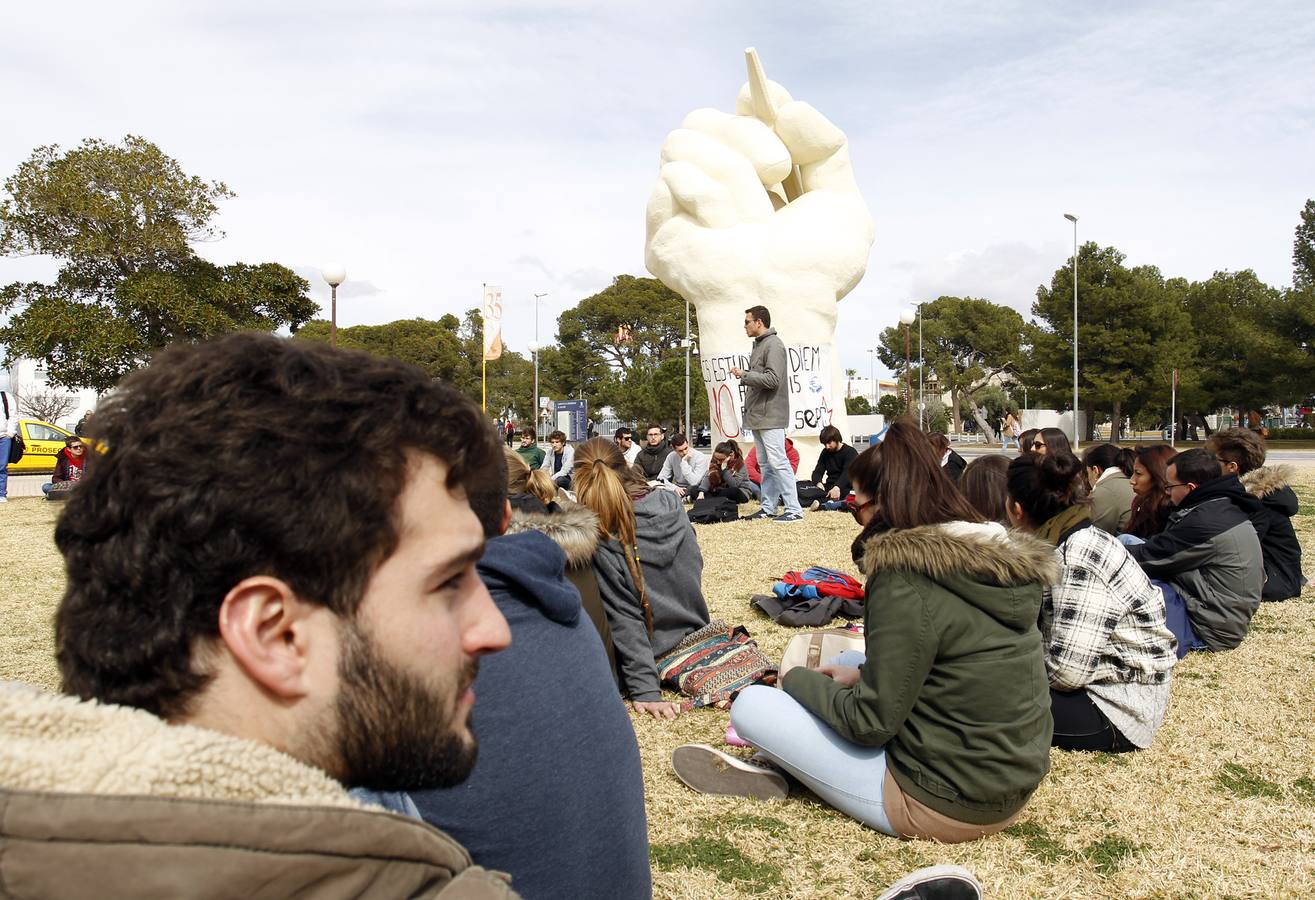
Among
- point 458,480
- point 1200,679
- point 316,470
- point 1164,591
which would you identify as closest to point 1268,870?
point 1200,679

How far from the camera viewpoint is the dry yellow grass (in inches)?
95.9

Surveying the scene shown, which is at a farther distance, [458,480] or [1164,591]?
[1164,591]

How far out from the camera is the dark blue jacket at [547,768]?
1.47m

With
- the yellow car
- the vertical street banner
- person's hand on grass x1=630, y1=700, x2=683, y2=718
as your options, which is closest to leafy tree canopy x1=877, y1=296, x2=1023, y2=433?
the vertical street banner

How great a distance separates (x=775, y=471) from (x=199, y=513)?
8.66m

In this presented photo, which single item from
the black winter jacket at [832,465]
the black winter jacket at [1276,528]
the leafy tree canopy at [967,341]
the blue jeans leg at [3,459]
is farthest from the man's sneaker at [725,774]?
the leafy tree canopy at [967,341]

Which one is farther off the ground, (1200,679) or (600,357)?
(600,357)

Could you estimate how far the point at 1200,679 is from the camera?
4094 mm

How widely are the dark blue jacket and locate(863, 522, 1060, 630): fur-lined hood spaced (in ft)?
3.50

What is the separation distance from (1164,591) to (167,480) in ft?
15.3

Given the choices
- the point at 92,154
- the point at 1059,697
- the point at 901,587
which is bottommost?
the point at 1059,697

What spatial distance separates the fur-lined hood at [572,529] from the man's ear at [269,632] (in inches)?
86.5

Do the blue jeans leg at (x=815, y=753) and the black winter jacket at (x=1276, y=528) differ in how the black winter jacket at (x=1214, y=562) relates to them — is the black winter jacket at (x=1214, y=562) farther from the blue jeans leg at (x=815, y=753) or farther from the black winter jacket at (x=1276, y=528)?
the blue jeans leg at (x=815, y=753)

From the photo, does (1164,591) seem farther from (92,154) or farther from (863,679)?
(92,154)
